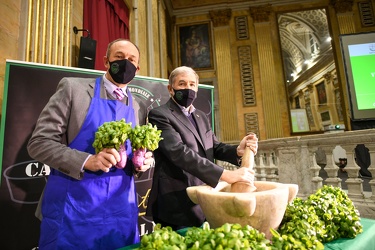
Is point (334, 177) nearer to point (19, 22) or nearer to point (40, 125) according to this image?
point (40, 125)

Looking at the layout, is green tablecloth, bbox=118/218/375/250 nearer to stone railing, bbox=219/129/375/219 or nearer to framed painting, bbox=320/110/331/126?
stone railing, bbox=219/129/375/219

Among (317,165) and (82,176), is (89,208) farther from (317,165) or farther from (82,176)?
(317,165)

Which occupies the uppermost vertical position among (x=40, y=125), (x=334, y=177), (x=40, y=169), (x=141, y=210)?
(x=40, y=125)

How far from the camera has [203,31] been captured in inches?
430

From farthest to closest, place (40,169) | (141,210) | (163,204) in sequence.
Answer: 1. (141,210)
2. (40,169)
3. (163,204)

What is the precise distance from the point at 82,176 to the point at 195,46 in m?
10.5

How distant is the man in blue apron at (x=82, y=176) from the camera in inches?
42.8

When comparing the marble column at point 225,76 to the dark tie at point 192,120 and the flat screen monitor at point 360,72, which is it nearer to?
the flat screen monitor at point 360,72

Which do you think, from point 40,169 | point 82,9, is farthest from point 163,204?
point 82,9

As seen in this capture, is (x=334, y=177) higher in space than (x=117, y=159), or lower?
lower

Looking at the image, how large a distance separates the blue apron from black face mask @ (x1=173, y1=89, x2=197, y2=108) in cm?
43

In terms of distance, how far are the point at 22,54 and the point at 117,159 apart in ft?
6.44

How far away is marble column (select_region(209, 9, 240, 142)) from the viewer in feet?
33.5

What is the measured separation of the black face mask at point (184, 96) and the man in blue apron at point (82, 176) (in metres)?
0.31
